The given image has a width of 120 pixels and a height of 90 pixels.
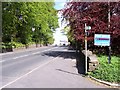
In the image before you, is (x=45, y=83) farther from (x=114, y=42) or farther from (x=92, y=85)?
(x=114, y=42)

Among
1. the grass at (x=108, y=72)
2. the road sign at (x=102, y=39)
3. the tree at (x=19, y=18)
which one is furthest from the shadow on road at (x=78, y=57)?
the tree at (x=19, y=18)

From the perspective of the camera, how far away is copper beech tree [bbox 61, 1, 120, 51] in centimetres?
2364

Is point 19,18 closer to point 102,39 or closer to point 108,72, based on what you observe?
point 102,39

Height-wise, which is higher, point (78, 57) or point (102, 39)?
point (102, 39)

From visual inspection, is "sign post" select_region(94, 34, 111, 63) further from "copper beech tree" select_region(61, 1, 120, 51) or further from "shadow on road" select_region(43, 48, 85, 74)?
"copper beech tree" select_region(61, 1, 120, 51)

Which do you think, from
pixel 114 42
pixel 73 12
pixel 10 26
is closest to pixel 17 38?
pixel 10 26

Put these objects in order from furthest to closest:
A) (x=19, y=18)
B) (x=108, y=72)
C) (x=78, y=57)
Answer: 1. (x=19, y=18)
2. (x=78, y=57)
3. (x=108, y=72)

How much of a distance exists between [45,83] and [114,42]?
12454 millimetres

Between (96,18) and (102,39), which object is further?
(96,18)

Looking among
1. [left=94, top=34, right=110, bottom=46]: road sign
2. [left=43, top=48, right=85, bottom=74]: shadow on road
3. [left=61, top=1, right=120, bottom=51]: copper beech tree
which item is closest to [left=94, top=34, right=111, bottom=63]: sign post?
[left=94, top=34, right=110, bottom=46]: road sign

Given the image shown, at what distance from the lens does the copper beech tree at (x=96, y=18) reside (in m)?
23.6

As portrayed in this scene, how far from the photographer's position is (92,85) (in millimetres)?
12898

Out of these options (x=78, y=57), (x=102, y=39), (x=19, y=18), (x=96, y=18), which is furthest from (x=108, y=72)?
(x=19, y=18)

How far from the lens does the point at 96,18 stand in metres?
25.1
